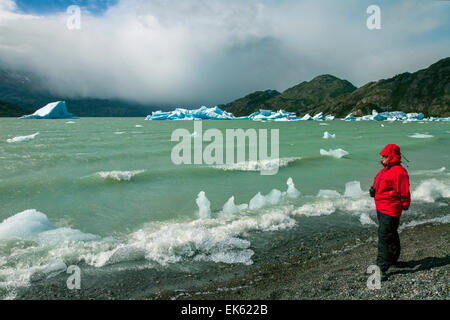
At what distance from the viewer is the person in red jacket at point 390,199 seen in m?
4.39

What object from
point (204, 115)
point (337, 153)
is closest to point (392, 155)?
A: point (337, 153)

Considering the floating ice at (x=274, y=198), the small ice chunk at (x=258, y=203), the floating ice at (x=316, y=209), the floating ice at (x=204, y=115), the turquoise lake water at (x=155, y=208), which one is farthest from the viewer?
the floating ice at (x=204, y=115)

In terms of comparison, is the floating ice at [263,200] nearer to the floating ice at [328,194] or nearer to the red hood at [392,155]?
the floating ice at [328,194]

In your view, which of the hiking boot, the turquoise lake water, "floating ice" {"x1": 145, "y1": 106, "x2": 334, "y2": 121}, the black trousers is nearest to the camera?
the black trousers

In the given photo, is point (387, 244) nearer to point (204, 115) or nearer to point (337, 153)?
point (337, 153)

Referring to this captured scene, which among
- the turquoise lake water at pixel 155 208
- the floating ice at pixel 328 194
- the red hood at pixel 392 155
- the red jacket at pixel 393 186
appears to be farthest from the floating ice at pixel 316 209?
the red hood at pixel 392 155

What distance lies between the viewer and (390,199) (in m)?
4.51

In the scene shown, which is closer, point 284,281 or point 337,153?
point 284,281

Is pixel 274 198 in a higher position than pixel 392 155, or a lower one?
lower

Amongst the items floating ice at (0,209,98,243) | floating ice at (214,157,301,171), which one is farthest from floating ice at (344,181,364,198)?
floating ice at (0,209,98,243)

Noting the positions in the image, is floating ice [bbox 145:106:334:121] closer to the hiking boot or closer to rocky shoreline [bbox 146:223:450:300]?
rocky shoreline [bbox 146:223:450:300]

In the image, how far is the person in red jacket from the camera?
14.4ft

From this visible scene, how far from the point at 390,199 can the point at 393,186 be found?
235mm
